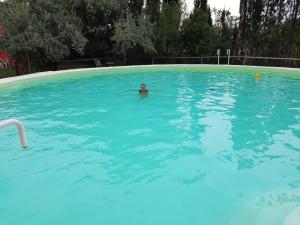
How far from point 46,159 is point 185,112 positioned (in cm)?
433

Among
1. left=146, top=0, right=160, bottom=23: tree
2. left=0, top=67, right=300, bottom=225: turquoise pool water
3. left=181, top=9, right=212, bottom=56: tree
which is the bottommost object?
left=0, top=67, right=300, bottom=225: turquoise pool water

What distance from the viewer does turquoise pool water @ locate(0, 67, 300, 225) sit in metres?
3.72

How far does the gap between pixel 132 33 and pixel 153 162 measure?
50.4ft

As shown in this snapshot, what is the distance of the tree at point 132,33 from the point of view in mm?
19094

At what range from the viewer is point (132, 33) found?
1916 centimetres

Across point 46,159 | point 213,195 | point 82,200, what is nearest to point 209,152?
point 213,195

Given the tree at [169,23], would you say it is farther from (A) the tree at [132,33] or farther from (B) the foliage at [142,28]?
(A) the tree at [132,33]

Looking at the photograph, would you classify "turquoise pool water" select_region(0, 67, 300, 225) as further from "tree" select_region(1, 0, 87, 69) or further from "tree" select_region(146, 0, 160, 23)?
Answer: "tree" select_region(146, 0, 160, 23)

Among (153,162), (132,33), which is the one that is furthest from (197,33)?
(153,162)

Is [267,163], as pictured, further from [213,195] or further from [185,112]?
[185,112]

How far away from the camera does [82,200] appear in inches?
157

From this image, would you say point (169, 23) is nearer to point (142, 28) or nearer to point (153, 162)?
point (142, 28)

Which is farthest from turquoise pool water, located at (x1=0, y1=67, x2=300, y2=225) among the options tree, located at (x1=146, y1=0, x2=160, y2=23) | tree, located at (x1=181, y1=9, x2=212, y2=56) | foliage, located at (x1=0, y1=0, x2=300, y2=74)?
tree, located at (x1=146, y1=0, x2=160, y2=23)

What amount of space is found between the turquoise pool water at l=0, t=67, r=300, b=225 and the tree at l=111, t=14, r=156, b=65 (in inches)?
400
